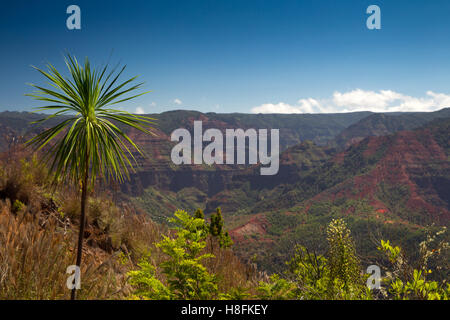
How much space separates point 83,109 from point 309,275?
4.85 metres

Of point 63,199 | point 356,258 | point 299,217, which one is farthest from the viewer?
point 299,217

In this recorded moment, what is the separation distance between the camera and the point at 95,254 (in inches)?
262
